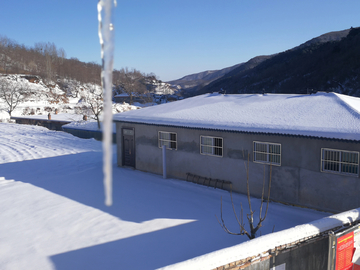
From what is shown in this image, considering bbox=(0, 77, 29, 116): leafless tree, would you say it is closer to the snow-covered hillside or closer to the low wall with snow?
the snow-covered hillside

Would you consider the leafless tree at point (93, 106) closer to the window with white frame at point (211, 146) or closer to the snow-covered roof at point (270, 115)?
the snow-covered roof at point (270, 115)

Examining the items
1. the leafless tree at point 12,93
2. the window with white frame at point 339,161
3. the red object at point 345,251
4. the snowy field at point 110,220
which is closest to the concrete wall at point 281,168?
the window with white frame at point 339,161

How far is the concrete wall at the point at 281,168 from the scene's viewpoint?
8.91 m

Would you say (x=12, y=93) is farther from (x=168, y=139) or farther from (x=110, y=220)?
(x=110, y=220)

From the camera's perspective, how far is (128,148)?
51.3 feet

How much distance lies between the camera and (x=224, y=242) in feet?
24.6

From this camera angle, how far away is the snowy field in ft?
22.7

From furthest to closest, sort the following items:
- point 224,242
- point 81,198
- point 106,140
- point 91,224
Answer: point 81,198
point 91,224
point 224,242
point 106,140

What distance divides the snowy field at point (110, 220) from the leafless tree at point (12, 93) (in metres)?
40.3

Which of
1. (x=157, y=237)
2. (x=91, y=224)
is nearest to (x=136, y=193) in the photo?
(x=91, y=224)

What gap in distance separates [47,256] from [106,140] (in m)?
7.55

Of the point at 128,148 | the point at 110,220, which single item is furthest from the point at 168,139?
the point at 110,220

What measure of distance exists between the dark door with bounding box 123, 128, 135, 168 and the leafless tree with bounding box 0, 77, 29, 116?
38.8 m

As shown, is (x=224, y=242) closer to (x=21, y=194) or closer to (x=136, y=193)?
(x=136, y=193)
